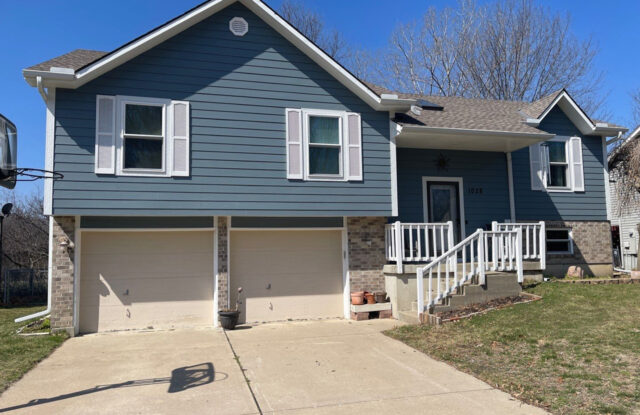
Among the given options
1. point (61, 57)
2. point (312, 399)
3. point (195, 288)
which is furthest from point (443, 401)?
point (61, 57)

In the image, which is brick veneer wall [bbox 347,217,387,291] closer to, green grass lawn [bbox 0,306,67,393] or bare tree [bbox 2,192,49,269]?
green grass lawn [bbox 0,306,67,393]

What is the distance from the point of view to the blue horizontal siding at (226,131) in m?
9.06

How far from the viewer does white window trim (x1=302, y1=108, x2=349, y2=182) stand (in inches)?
405

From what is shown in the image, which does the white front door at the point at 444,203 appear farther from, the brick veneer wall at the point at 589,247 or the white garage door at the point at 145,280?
the white garage door at the point at 145,280

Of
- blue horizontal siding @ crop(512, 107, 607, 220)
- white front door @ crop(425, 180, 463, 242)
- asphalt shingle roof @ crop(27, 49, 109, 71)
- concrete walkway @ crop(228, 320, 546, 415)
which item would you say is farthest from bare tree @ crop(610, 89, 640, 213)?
asphalt shingle roof @ crop(27, 49, 109, 71)

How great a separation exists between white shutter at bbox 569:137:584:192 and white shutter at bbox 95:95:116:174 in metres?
11.7

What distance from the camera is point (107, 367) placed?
6.73m

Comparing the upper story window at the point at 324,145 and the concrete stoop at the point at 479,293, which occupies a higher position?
the upper story window at the point at 324,145

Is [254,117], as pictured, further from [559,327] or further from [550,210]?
[550,210]

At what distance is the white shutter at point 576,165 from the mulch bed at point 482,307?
16.5 feet

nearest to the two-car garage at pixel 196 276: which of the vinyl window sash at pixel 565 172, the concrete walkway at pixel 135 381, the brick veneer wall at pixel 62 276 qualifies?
the brick veneer wall at pixel 62 276

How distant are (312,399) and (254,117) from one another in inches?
254

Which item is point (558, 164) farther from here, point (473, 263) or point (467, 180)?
point (473, 263)

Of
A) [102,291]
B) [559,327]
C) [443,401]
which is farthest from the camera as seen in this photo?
[102,291]
